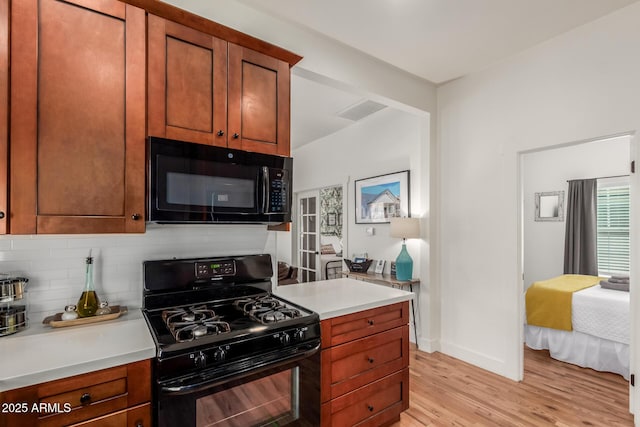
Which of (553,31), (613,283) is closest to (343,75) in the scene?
(553,31)

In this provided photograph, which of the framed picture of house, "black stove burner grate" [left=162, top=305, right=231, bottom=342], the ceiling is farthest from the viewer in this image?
the framed picture of house

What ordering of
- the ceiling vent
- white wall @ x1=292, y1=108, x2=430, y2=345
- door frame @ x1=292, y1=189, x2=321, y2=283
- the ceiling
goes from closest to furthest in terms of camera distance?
the ceiling, white wall @ x1=292, y1=108, x2=430, y2=345, the ceiling vent, door frame @ x1=292, y1=189, x2=321, y2=283

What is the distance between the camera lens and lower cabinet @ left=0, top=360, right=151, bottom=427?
1080 millimetres

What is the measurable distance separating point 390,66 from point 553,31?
1.29m

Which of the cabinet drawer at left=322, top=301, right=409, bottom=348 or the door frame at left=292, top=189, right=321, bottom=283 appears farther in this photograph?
the door frame at left=292, top=189, right=321, bottom=283

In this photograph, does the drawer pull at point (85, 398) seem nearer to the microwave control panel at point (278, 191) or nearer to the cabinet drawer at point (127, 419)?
the cabinet drawer at point (127, 419)

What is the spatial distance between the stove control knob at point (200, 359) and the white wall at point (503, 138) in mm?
2670

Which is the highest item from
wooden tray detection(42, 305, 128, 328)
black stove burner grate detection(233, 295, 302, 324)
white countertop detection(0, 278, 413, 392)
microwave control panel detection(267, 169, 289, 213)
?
microwave control panel detection(267, 169, 289, 213)

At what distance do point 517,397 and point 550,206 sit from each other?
12.3 ft

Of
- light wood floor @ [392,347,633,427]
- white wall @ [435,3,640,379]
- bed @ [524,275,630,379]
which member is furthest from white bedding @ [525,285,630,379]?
white wall @ [435,3,640,379]

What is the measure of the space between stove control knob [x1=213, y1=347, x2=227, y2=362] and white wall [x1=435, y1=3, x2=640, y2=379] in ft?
8.49

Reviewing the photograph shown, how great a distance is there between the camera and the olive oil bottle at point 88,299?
62.2 inches

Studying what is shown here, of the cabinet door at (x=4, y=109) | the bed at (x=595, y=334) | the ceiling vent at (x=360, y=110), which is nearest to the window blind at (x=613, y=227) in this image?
the bed at (x=595, y=334)

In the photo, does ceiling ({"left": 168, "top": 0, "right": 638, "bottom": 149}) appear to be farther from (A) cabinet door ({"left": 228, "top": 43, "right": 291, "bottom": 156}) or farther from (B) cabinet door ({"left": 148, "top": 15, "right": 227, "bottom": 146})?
(B) cabinet door ({"left": 148, "top": 15, "right": 227, "bottom": 146})
